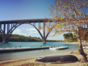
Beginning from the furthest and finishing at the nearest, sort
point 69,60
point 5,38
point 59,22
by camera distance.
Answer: point 5,38, point 69,60, point 59,22

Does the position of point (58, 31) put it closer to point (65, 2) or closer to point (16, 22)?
point (65, 2)

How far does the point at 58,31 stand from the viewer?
7.98 meters

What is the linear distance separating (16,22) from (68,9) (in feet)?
190

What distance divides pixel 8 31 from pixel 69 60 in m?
62.4

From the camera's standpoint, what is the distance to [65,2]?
313 inches

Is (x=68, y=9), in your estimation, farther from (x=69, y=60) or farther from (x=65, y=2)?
(x=69, y=60)

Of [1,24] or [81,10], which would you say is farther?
[1,24]

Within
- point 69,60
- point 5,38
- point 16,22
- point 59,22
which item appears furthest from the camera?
point 5,38

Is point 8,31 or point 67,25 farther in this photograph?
point 8,31

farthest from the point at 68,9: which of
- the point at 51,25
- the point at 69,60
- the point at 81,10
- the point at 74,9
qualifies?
the point at 69,60

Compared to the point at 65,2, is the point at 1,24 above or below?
above

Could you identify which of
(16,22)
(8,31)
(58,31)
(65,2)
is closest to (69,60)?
(58,31)

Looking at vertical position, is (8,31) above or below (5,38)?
above

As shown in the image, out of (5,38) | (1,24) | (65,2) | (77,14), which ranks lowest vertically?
(5,38)
